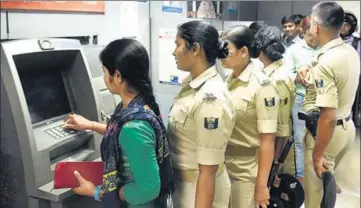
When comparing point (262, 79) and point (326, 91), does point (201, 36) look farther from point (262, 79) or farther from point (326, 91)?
point (326, 91)

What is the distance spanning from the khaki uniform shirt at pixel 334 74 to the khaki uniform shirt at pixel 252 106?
287mm

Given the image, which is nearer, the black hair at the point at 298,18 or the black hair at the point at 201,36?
the black hair at the point at 201,36

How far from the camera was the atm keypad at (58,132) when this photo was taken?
1881mm

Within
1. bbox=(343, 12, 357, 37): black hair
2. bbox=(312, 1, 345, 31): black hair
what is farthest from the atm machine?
bbox=(343, 12, 357, 37): black hair

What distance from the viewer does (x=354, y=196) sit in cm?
299

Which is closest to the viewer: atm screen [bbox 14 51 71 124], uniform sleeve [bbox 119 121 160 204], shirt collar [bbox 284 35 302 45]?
uniform sleeve [bbox 119 121 160 204]

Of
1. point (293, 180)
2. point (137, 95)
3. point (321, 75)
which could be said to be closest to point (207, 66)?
point (137, 95)


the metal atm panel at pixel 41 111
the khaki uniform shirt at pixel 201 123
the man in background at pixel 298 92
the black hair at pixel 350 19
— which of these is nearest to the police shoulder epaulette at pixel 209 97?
the khaki uniform shirt at pixel 201 123

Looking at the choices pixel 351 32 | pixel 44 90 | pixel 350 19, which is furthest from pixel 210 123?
pixel 351 32

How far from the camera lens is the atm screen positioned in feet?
6.00

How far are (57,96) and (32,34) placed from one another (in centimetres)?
36

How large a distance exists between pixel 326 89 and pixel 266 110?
1.22ft

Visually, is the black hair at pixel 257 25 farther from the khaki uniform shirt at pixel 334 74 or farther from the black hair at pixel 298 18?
A: the khaki uniform shirt at pixel 334 74

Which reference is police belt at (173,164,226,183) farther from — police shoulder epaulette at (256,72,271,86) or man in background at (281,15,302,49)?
man in background at (281,15,302,49)
